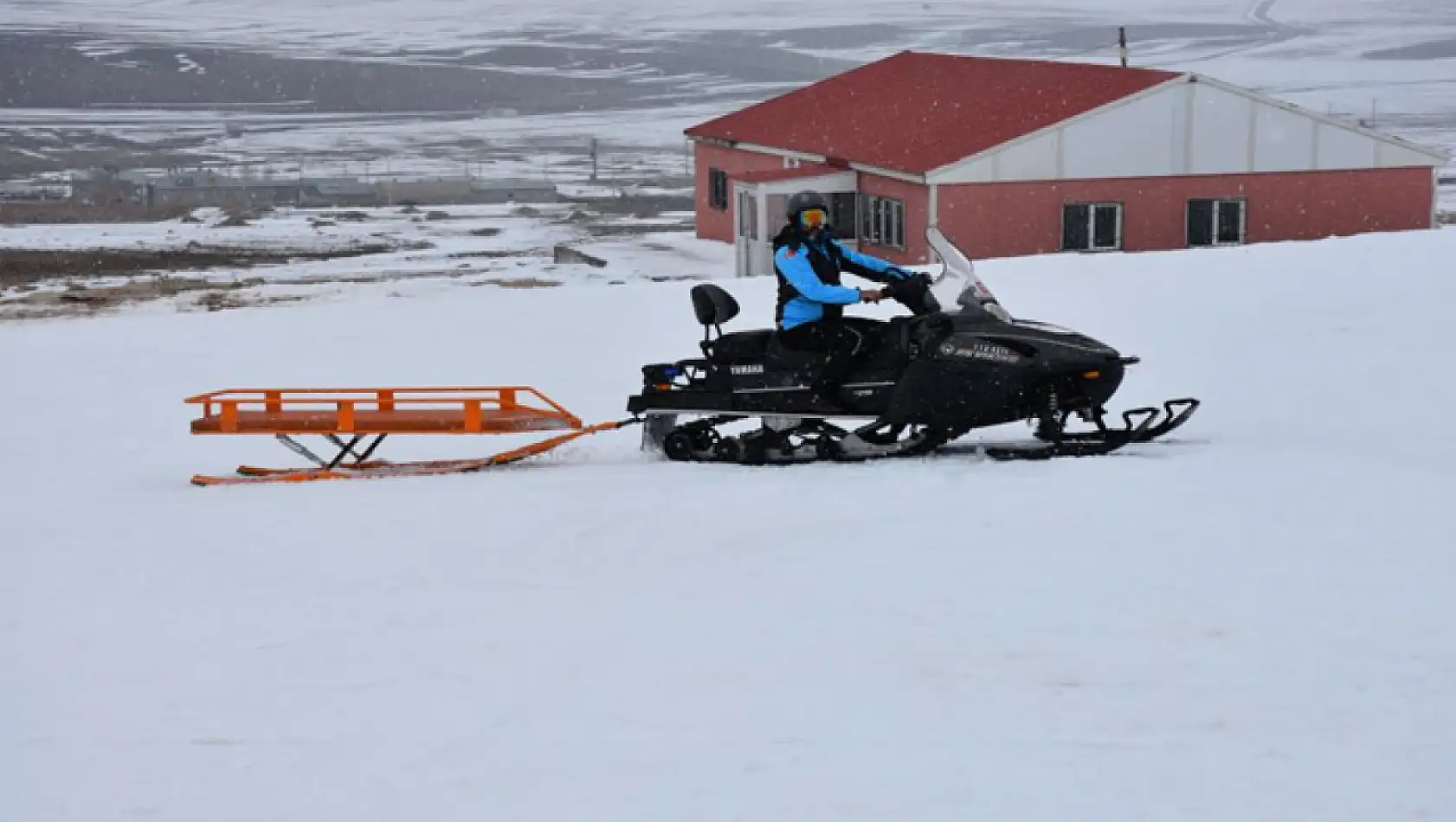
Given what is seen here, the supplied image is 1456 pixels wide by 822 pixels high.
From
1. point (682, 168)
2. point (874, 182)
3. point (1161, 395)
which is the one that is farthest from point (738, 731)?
point (682, 168)

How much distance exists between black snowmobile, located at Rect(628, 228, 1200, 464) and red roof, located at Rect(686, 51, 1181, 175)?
728 inches

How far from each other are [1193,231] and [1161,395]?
18.5m

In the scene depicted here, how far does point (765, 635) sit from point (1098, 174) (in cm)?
2378

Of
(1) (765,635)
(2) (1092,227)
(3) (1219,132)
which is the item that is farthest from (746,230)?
(1) (765,635)

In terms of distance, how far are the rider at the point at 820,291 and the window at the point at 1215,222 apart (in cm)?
2092

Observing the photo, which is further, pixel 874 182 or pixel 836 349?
pixel 874 182

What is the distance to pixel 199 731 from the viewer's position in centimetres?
613

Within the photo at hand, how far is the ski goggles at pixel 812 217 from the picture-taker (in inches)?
405

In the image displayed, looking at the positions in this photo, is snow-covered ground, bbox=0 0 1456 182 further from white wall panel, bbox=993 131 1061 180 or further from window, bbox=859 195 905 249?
white wall panel, bbox=993 131 1061 180

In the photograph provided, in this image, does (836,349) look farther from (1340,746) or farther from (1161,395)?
(1340,746)

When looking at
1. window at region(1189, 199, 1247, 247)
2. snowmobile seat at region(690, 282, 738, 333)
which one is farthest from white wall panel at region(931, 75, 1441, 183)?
snowmobile seat at region(690, 282, 738, 333)

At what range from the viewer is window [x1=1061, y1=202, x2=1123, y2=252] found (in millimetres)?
29797

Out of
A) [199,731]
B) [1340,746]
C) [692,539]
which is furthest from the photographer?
[692,539]

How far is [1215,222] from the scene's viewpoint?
30453 mm
